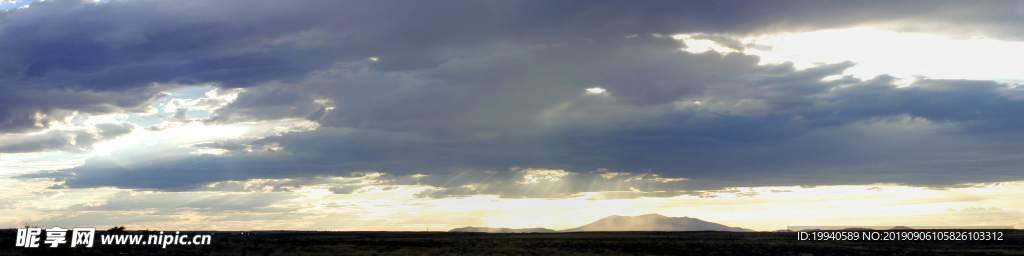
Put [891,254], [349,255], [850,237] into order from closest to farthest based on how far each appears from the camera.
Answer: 1. [349,255]
2. [891,254]
3. [850,237]

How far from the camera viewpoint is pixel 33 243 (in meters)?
69.2

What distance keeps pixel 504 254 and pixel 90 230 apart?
36.8 m

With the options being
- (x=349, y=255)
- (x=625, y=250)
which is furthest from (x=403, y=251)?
(x=625, y=250)

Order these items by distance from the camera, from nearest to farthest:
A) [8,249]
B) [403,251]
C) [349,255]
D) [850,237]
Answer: [8,249] < [349,255] < [403,251] < [850,237]

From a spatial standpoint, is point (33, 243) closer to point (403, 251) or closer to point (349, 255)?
point (349, 255)

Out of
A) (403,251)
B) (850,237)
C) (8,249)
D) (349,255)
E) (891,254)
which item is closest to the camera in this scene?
(8,249)

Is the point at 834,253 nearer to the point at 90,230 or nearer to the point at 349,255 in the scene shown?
the point at 349,255

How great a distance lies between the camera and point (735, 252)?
90.9m

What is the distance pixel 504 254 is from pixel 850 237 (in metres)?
81.3

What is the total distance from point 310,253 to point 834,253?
2175 inches

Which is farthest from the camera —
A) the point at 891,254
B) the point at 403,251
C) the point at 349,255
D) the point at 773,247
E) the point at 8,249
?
the point at 773,247

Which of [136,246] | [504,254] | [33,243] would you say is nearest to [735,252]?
[504,254]

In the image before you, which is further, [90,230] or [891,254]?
[891,254]

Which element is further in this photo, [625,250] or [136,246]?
[625,250]
